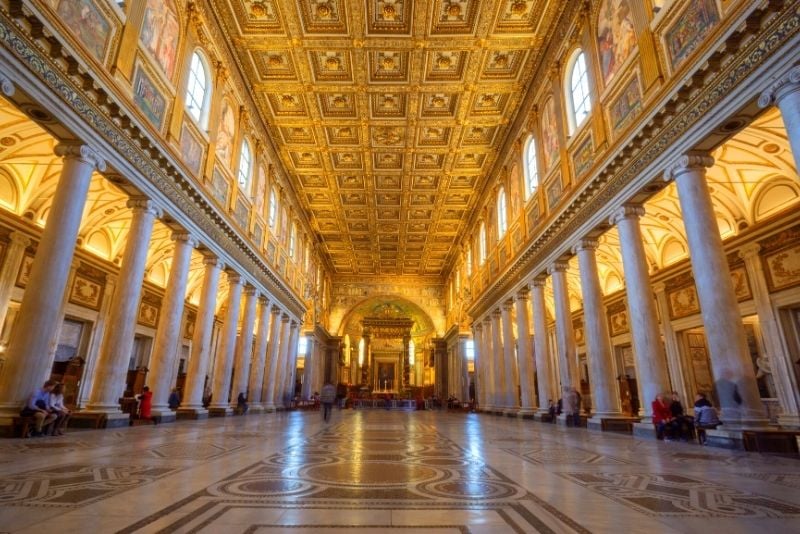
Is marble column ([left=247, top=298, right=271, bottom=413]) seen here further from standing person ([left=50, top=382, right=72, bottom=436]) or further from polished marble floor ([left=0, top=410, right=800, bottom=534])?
polished marble floor ([left=0, top=410, right=800, bottom=534])

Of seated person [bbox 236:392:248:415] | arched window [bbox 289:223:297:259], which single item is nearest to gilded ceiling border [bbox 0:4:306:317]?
seated person [bbox 236:392:248:415]

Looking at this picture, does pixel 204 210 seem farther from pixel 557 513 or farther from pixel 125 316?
pixel 557 513

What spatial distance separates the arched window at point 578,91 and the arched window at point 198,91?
10.2 metres

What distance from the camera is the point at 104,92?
718 cm

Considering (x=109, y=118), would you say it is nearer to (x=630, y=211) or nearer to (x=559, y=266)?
(x=630, y=211)

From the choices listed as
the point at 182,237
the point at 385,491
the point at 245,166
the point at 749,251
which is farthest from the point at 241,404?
the point at 749,251

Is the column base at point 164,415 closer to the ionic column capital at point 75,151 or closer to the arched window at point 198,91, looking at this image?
the ionic column capital at point 75,151

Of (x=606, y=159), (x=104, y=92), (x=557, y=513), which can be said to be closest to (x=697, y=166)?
(x=606, y=159)

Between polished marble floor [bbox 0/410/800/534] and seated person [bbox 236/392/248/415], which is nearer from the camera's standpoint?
polished marble floor [bbox 0/410/800/534]

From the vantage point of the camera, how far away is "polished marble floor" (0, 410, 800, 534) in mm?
2127

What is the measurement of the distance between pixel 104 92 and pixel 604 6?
35.8ft

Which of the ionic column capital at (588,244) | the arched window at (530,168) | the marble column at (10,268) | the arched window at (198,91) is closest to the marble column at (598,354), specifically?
the ionic column capital at (588,244)

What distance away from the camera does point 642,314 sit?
27.7ft

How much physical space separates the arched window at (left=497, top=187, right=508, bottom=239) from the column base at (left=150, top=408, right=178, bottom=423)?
1314 cm
